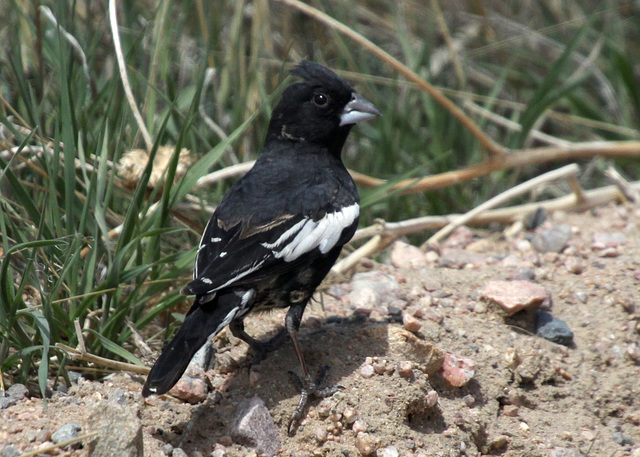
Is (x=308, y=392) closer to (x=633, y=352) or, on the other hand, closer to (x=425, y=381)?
(x=425, y=381)

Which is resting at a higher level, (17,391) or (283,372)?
(17,391)

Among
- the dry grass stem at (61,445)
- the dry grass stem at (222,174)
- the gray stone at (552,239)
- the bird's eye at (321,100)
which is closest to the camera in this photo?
the dry grass stem at (61,445)

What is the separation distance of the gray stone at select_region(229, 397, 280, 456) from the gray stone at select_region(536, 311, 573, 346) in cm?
133

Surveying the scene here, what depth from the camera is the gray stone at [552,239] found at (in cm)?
433

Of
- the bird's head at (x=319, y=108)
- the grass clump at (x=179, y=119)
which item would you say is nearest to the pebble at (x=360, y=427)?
the grass clump at (x=179, y=119)

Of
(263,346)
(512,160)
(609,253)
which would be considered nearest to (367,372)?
(263,346)

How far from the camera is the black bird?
2840 millimetres

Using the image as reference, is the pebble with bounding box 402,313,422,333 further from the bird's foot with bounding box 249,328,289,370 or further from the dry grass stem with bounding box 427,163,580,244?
the dry grass stem with bounding box 427,163,580,244

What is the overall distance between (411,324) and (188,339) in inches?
39.4

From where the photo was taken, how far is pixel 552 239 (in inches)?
171

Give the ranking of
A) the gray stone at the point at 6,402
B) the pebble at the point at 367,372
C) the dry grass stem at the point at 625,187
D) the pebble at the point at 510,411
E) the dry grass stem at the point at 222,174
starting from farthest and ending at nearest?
the dry grass stem at the point at 625,187 → the dry grass stem at the point at 222,174 → the pebble at the point at 510,411 → the pebble at the point at 367,372 → the gray stone at the point at 6,402

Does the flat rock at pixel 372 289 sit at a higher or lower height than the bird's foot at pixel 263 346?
lower

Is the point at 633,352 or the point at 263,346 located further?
the point at 633,352

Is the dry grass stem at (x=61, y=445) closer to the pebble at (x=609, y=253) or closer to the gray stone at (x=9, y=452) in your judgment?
the gray stone at (x=9, y=452)
